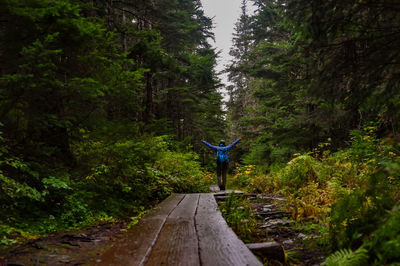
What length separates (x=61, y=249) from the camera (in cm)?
325

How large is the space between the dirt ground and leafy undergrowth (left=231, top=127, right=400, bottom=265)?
2987 millimetres

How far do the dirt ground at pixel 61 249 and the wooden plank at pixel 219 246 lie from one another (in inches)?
56.0

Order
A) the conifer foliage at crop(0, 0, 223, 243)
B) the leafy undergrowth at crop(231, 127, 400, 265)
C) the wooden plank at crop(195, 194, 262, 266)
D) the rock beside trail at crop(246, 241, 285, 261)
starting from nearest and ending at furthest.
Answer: the leafy undergrowth at crop(231, 127, 400, 265), the wooden plank at crop(195, 194, 262, 266), the rock beside trail at crop(246, 241, 285, 261), the conifer foliage at crop(0, 0, 223, 243)

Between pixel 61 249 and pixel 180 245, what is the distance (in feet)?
5.76

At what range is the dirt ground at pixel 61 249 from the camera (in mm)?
2736

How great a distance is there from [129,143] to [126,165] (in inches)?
26.2

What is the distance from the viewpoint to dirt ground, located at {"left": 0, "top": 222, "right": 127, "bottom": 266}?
274 centimetres

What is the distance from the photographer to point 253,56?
2083cm

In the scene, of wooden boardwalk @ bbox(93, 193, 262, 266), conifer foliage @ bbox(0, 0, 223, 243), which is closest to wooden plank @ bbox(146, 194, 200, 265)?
wooden boardwalk @ bbox(93, 193, 262, 266)

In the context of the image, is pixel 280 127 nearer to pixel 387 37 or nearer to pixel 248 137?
pixel 248 137

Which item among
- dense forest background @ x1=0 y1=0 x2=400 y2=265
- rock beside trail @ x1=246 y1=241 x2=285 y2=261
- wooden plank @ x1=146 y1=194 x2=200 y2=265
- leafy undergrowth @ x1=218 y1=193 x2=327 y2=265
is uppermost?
dense forest background @ x1=0 y1=0 x2=400 y2=265

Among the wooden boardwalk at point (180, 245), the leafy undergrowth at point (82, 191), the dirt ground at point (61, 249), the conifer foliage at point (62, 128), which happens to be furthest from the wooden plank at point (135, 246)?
the conifer foliage at point (62, 128)

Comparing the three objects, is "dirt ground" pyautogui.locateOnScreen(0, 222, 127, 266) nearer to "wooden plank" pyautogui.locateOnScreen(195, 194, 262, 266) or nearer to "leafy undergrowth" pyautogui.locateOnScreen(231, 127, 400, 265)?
"wooden plank" pyautogui.locateOnScreen(195, 194, 262, 266)

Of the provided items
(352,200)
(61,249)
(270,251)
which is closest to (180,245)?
(270,251)
